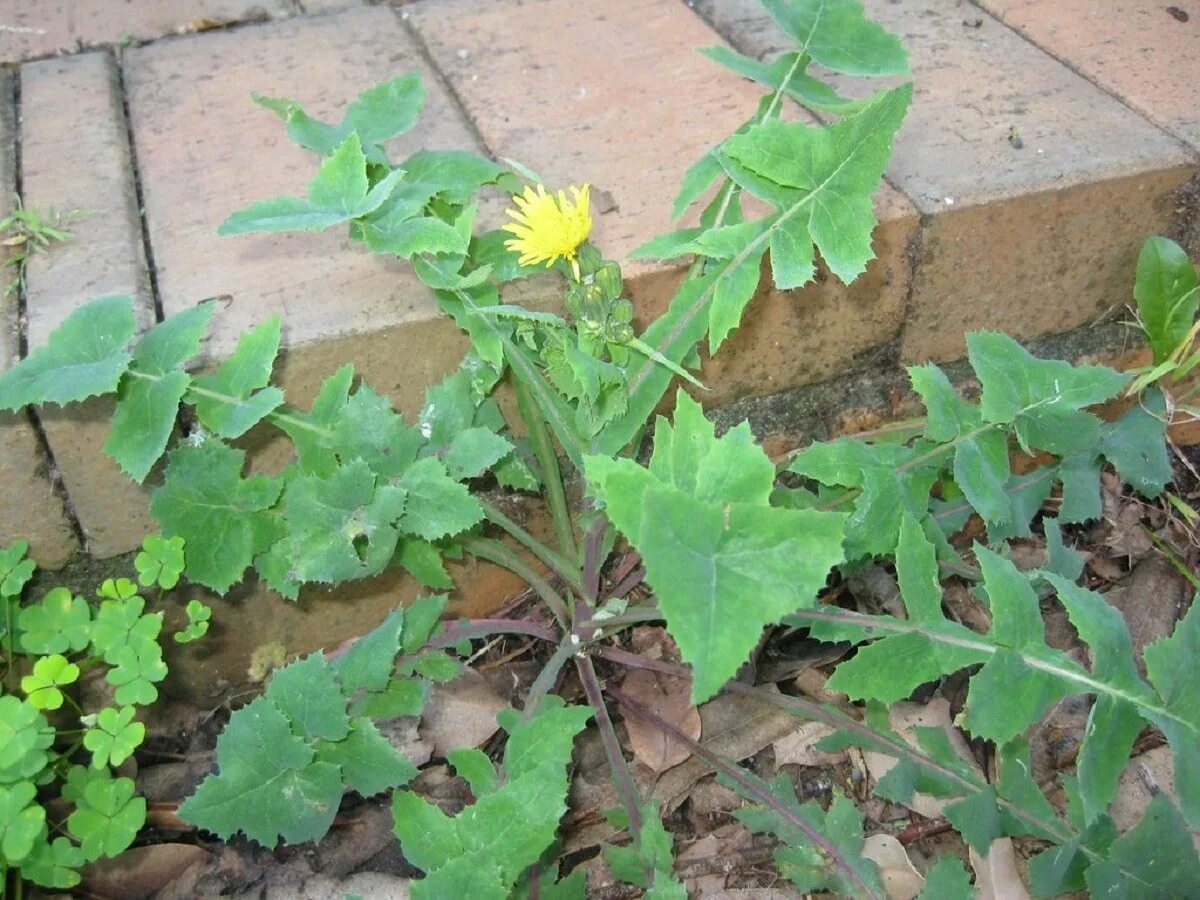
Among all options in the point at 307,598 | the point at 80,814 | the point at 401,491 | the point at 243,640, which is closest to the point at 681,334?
the point at 401,491

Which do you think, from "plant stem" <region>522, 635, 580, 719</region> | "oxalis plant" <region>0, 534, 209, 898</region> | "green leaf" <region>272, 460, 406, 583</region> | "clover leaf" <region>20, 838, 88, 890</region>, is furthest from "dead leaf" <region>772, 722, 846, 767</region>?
"clover leaf" <region>20, 838, 88, 890</region>

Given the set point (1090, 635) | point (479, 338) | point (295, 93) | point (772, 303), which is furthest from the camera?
point (295, 93)

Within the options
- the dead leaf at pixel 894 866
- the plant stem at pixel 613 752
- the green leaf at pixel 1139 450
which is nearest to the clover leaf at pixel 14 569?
the plant stem at pixel 613 752

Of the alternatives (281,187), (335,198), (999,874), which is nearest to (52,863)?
(335,198)

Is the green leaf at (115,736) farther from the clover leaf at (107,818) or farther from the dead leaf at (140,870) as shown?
the dead leaf at (140,870)

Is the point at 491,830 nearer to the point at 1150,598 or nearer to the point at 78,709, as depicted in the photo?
the point at 78,709

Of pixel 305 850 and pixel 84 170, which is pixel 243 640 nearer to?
pixel 305 850

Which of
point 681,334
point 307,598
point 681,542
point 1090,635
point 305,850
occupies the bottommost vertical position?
point 305,850
